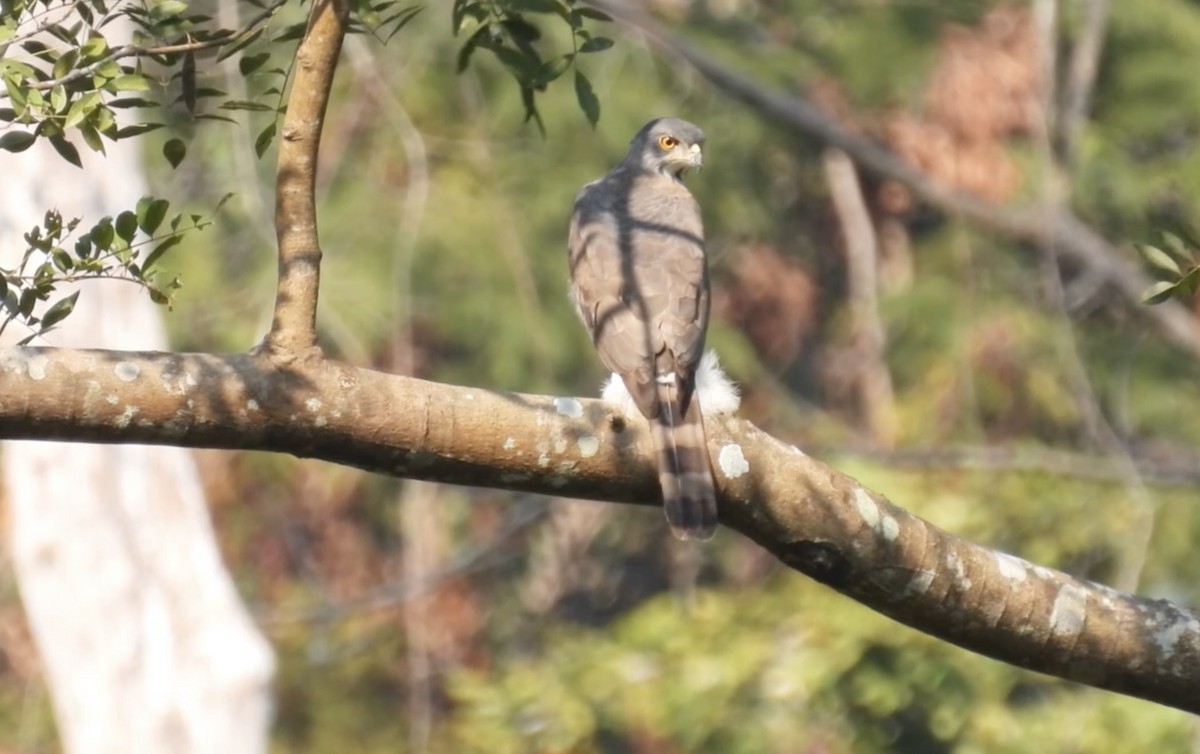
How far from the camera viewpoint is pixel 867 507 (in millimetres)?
3414

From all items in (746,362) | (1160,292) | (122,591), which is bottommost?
(746,362)

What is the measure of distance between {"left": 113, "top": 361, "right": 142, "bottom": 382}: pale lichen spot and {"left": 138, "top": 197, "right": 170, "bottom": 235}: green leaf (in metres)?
0.30

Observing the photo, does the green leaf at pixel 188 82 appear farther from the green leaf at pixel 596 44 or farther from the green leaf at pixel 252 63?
the green leaf at pixel 596 44

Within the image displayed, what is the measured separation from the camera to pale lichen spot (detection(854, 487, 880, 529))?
3.41 metres

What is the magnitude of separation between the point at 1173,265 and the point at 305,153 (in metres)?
1.44

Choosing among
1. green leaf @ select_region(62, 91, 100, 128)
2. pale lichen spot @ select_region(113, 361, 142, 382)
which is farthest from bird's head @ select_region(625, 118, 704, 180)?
pale lichen spot @ select_region(113, 361, 142, 382)

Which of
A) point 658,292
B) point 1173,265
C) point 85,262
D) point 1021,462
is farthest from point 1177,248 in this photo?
point 1021,462

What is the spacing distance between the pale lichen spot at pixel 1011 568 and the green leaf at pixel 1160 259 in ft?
2.14

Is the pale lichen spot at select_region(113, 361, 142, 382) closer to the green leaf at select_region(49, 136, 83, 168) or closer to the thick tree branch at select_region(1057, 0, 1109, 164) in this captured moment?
the green leaf at select_region(49, 136, 83, 168)

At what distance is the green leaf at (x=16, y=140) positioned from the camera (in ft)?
9.95

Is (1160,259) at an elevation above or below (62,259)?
below

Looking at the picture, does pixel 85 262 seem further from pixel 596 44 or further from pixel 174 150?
pixel 596 44

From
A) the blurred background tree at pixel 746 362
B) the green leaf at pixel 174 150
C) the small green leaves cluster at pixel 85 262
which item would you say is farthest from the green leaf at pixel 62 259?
the blurred background tree at pixel 746 362

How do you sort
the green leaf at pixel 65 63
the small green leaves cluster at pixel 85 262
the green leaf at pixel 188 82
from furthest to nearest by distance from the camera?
the green leaf at pixel 188 82 < the green leaf at pixel 65 63 < the small green leaves cluster at pixel 85 262
